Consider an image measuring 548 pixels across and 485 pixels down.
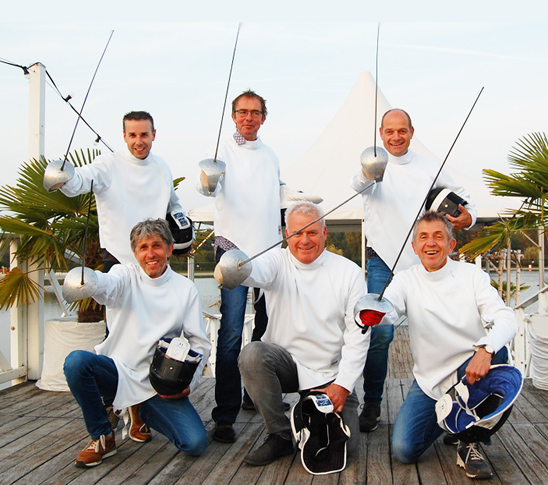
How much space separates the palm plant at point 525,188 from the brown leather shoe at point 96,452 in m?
3.26

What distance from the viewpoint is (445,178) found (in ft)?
10.5

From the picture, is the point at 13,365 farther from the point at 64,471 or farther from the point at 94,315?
the point at 64,471

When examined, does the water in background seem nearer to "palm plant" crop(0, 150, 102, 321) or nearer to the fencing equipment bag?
"palm plant" crop(0, 150, 102, 321)

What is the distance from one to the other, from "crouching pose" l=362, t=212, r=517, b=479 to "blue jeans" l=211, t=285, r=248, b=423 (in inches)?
30.6

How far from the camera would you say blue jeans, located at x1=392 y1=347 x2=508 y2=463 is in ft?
8.20

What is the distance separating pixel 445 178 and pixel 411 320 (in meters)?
0.90

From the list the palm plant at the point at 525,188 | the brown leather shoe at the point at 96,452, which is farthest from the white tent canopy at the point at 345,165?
the brown leather shoe at the point at 96,452

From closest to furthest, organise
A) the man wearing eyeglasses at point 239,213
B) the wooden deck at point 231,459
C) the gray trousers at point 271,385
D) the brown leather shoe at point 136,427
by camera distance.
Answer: the wooden deck at point 231,459 → the gray trousers at point 271,385 → the brown leather shoe at point 136,427 → the man wearing eyeglasses at point 239,213

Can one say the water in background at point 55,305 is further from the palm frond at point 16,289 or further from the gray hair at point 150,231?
the gray hair at point 150,231

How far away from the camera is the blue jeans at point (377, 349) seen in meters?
3.03

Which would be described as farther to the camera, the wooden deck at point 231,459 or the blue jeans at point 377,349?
the blue jeans at point 377,349

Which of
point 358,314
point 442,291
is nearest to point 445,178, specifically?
point 442,291

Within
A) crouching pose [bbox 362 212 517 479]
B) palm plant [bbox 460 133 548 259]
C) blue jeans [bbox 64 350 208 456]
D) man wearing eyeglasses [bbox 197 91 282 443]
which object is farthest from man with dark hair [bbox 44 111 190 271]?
palm plant [bbox 460 133 548 259]

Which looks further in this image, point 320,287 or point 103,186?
point 103,186
